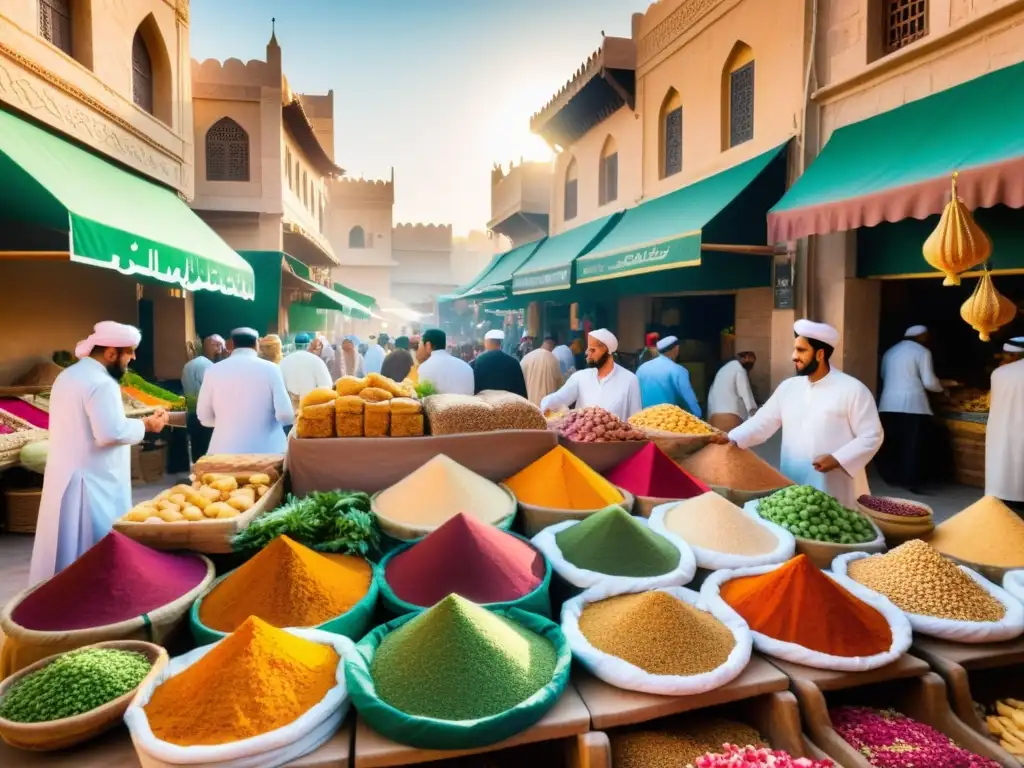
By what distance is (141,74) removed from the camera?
866 cm

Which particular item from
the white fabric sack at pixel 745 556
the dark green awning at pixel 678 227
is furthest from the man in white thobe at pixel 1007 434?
the white fabric sack at pixel 745 556

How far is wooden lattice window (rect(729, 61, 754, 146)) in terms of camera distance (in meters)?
7.96

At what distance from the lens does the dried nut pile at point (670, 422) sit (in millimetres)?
4031

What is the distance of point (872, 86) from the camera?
20.1 ft

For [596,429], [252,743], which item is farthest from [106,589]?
[596,429]

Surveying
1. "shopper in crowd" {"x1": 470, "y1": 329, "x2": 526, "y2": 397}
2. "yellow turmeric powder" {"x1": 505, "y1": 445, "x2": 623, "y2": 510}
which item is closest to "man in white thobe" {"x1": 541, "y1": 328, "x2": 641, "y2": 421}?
"shopper in crowd" {"x1": 470, "y1": 329, "x2": 526, "y2": 397}

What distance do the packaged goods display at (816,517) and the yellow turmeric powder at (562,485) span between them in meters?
0.75

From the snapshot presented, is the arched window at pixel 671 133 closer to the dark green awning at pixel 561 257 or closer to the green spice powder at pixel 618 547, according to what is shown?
the dark green awning at pixel 561 257

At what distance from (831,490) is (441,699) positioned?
2.94 m

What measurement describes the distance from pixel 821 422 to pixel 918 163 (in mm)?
2693

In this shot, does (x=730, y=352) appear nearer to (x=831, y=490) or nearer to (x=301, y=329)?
(x=831, y=490)

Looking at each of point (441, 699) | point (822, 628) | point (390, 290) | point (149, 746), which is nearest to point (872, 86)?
point (822, 628)

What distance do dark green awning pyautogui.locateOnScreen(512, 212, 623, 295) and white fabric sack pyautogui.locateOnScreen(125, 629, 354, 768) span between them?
29.8 feet

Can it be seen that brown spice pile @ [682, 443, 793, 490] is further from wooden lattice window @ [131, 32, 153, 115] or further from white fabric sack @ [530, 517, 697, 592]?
wooden lattice window @ [131, 32, 153, 115]
